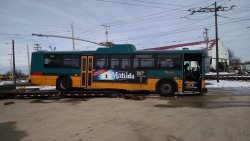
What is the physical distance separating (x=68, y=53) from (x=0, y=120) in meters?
8.48

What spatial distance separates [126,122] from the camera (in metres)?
9.43

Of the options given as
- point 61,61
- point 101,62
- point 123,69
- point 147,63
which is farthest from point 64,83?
point 147,63

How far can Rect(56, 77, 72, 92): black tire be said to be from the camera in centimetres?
1825

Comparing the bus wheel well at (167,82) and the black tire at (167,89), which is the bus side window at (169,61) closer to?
the bus wheel well at (167,82)

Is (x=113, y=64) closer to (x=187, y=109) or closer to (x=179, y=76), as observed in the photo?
(x=179, y=76)

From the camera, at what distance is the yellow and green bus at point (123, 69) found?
16.6 m

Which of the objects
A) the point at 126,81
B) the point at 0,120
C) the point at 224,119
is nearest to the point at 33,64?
the point at 126,81

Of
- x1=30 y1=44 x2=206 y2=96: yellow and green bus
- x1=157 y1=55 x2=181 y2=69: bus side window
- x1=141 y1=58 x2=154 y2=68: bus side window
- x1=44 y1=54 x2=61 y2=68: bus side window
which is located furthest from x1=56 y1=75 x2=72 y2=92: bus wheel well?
x1=157 y1=55 x2=181 y2=69: bus side window

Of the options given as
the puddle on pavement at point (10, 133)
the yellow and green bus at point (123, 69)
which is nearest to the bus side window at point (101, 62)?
the yellow and green bus at point (123, 69)

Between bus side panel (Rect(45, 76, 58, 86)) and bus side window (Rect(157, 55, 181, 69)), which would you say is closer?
bus side window (Rect(157, 55, 181, 69))

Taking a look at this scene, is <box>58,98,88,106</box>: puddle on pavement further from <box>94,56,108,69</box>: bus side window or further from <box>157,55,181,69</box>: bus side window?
<box>157,55,181,69</box>: bus side window

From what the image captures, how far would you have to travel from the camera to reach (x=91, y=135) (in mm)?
7906

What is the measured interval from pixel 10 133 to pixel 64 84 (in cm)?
991

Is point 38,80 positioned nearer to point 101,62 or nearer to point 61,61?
point 61,61
